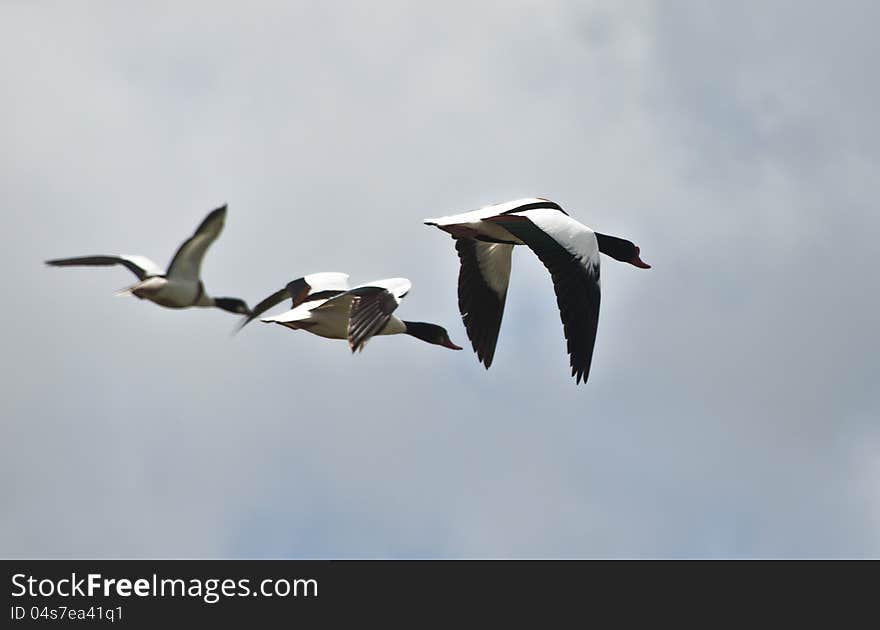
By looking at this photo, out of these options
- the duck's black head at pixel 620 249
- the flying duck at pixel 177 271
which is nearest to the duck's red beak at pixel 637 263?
the duck's black head at pixel 620 249

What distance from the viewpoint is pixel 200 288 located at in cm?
1783

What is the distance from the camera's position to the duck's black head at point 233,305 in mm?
18547

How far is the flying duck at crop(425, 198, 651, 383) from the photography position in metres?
22.7

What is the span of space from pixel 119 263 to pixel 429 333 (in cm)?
822

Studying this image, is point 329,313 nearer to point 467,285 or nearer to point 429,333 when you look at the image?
point 429,333

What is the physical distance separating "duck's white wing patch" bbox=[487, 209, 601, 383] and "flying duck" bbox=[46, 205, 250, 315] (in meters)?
5.84

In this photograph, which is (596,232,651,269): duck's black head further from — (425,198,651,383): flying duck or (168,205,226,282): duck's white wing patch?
(168,205,226,282): duck's white wing patch

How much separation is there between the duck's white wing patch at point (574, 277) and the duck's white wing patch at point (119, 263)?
626 cm

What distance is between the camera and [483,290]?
26.8 m

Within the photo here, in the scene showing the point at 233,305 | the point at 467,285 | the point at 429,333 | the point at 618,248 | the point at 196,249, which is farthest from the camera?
the point at 467,285

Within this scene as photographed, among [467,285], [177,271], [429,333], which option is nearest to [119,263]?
[177,271]

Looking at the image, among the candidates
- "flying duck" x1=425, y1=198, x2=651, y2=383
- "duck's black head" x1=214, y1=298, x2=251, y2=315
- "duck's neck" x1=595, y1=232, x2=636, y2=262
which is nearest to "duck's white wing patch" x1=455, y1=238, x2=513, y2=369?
"flying duck" x1=425, y1=198, x2=651, y2=383
